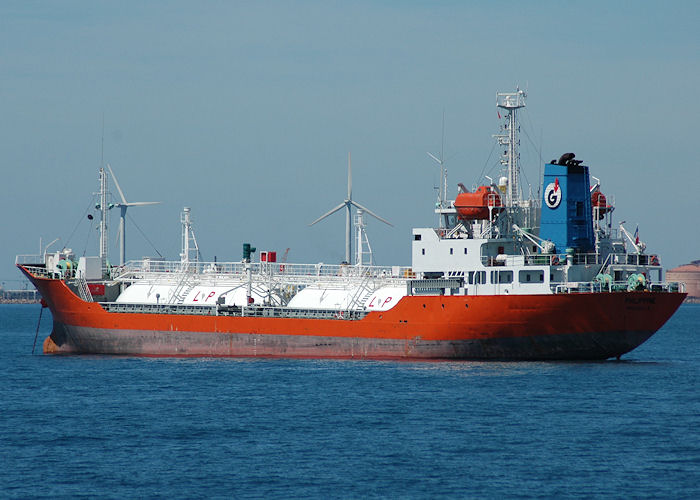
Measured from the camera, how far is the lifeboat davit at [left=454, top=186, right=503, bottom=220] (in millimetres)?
55938

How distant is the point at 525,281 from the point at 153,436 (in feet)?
76.8

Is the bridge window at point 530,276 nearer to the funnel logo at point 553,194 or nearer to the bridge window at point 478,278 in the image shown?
the bridge window at point 478,278

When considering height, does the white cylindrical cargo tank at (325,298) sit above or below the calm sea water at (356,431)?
above

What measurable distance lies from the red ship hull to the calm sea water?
1288mm

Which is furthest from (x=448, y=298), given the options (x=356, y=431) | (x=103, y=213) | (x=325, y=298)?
(x=103, y=213)

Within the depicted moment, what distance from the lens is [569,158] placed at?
180 feet

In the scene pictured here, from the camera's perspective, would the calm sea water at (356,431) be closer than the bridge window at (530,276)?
Yes

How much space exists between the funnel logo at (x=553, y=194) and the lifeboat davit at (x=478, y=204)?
249cm

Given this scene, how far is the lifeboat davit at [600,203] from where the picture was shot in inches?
2286

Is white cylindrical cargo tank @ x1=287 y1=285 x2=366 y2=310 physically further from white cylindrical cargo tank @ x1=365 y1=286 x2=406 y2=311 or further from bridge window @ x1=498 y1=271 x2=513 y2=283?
bridge window @ x1=498 y1=271 x2=513 y2=283

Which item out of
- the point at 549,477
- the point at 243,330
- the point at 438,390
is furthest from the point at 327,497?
the point at 243,330

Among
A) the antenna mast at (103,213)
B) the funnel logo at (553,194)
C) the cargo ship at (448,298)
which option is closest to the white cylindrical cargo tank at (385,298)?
the cargo ship at (448,298)

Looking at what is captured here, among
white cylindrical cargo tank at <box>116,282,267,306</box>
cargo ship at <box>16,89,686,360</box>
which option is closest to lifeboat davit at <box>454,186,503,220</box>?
cargo ship at <box>16,89,686,360</box>

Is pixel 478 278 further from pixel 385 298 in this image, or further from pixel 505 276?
pixel 385 298
